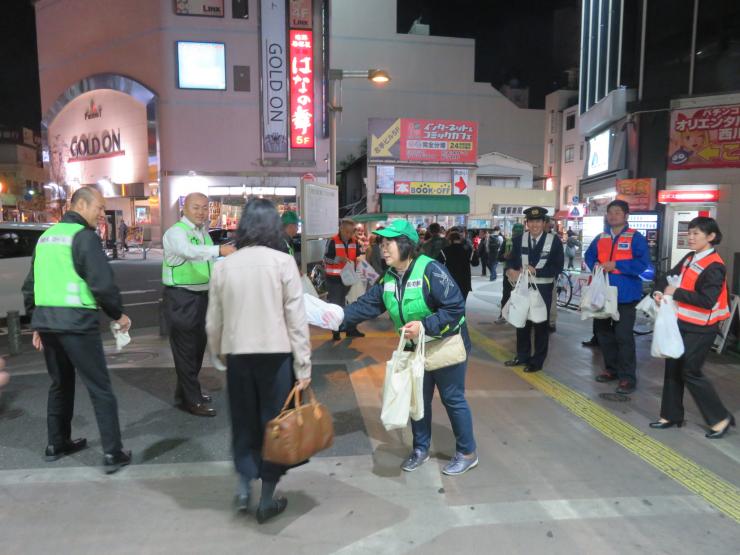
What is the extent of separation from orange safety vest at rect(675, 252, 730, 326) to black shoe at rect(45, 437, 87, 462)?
15.9ft

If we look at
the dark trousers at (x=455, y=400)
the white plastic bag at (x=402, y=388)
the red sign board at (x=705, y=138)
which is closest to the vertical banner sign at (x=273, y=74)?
the red sign board at (x=705, y=138)

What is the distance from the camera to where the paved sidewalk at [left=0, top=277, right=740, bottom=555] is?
113 inches

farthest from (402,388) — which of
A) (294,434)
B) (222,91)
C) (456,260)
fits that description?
(222,91)

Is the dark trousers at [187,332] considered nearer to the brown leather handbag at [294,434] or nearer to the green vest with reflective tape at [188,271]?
the green vest with reflective tape at [188,271]

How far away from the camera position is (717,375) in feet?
19.5

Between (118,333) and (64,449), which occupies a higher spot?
(118,333)

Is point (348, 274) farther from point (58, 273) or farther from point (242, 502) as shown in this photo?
point (242, 502)

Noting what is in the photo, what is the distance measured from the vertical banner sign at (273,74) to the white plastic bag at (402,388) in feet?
74.5

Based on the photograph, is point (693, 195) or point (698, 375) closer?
point (698, 375)

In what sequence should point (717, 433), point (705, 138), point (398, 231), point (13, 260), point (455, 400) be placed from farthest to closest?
point (705, 138) → point (13, 260) → point (717, 433) → point (455, 400) → point (398, 231)

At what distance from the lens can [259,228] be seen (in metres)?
2.75

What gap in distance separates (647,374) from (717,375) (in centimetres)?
75

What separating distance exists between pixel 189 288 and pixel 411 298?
2159mm

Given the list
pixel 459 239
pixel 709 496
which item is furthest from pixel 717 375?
pixel 459 239
